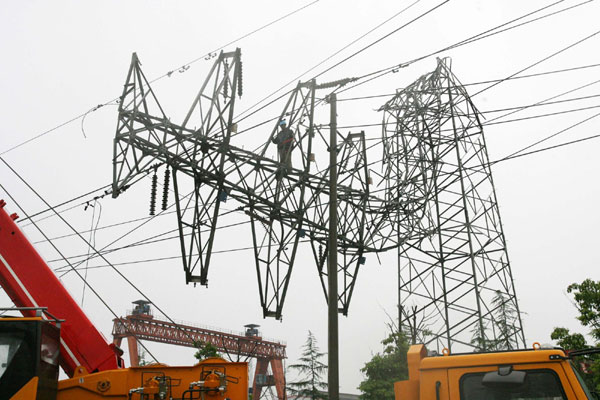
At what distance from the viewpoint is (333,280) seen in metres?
12.5

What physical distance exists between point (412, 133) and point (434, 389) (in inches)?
609

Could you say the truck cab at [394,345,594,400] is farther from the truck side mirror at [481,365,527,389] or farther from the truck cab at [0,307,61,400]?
the truck cab at [0,307,61,400]

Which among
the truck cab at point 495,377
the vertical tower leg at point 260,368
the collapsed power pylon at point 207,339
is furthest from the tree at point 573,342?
the vertical tower leg at point 260,368

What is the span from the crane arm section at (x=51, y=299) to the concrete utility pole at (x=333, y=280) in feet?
16.4

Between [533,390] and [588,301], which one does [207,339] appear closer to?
[588,301]

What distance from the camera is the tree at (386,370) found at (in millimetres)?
26594

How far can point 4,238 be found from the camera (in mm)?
8117

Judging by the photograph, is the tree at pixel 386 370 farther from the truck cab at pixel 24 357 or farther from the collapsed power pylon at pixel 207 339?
the truck cab at pixel 24 357

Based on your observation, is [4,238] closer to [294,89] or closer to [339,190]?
[294,89]

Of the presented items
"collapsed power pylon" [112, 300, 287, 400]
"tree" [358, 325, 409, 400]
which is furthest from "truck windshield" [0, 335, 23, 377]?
"collapsed power pylon" [112, 300, 287, 400]

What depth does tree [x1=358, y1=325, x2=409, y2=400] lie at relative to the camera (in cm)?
2659

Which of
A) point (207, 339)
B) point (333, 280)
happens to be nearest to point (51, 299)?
point (333, 280)

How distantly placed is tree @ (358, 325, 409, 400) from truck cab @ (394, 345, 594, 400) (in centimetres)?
2109

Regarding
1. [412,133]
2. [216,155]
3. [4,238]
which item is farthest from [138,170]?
[412,133]
